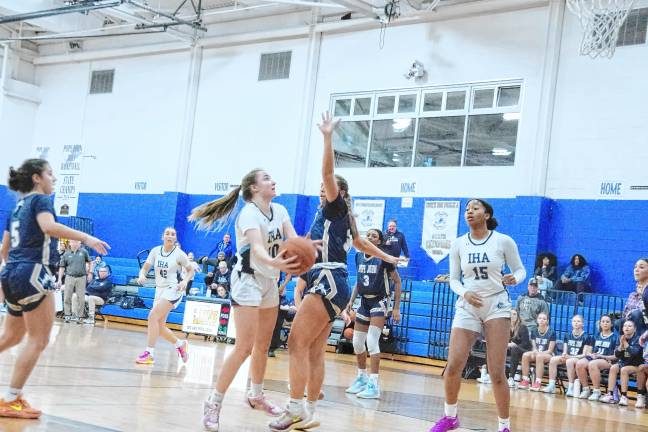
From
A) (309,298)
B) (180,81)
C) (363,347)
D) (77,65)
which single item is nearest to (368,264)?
(363,347)

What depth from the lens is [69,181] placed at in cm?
2502

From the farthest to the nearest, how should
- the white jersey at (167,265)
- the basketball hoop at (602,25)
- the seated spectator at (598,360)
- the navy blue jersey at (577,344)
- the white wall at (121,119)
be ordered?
the white wall at (121,119)
the navy blue jersey at (577,344)
the basketball hoop at (602,25)
the seated spectator at (598,360)
the white jersey at (167,265)

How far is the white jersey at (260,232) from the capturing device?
6035 millimetres

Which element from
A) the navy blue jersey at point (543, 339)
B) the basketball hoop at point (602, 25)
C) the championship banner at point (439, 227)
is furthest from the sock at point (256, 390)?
the championship banner at point (439, 227)

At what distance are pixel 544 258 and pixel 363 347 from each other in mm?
7306

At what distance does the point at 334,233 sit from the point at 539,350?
8564mm

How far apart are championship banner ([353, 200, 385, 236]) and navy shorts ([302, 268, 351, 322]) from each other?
12296mm

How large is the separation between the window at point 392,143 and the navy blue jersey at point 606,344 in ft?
21.3

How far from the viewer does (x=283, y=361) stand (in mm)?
13555

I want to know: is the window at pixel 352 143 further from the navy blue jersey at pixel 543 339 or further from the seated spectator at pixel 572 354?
the seated spectator at pixel 572 354

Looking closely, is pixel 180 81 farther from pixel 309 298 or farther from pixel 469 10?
pixel 309 298

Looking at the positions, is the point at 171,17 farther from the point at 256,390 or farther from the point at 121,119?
the point at 256,390

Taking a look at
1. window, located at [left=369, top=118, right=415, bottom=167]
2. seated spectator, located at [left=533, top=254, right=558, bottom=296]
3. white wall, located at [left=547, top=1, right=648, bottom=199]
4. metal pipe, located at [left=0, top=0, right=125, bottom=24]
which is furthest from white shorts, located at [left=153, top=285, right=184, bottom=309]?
metal pipe, located at [left=0, top=0, right=125, bottom=24]

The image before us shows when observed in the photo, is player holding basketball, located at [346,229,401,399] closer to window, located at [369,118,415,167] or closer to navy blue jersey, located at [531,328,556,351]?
navy blue jersey, located at [531,328,556,351]
